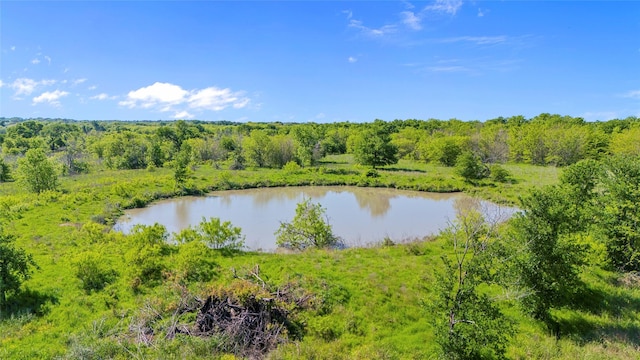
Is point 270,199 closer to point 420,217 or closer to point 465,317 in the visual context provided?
point 420,217

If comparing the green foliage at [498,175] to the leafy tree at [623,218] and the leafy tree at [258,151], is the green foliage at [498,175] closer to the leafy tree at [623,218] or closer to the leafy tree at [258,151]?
the leafy tree at [623,218]

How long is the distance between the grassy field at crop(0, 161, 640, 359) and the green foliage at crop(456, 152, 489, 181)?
23.9 m

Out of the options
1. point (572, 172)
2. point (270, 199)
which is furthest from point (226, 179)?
point (572, 172)

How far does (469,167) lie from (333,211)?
20.7 meters

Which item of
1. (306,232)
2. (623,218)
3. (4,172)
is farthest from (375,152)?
(4,172)

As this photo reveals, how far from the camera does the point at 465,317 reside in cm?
903

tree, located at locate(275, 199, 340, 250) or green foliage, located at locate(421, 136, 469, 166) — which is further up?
green foliage, located at locate(421, 136, 469, 166)

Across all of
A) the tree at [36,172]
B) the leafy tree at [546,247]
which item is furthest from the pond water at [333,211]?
the tree at [36,172]

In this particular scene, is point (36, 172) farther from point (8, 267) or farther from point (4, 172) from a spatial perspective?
point (8, 267)

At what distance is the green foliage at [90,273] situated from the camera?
14.3 metres

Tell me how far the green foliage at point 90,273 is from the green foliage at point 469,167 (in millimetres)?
38747

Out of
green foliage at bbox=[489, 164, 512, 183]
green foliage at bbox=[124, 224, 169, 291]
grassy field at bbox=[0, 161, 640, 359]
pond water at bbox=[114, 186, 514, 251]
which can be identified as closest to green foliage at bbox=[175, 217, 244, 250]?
grassy field at bbox=[0, 161, 640, 359]

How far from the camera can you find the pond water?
24.9m

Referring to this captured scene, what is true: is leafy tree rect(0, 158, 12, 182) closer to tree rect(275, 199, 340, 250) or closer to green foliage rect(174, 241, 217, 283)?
green foliage rect(174, 241, 217, 283)
